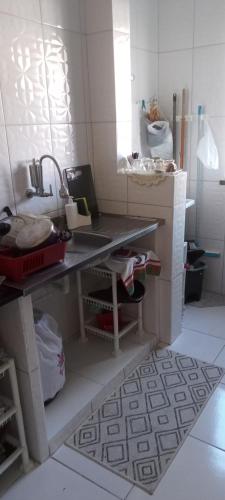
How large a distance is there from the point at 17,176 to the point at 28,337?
2.42 ft

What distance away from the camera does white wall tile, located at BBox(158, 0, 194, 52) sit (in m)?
2.40

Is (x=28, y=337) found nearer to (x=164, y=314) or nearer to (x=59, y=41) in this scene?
(x=164, y=314)

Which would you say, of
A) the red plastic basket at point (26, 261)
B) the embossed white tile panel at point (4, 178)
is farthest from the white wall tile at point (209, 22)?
the red plastic basket at point (26, 261)

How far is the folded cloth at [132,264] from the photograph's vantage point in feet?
5.78

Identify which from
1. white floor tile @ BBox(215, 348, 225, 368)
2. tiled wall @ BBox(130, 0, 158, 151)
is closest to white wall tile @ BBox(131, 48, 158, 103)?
tiled wall @ BBox(130, 0, 158, 151)

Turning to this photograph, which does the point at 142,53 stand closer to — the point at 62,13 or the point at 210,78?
the point at 210,78

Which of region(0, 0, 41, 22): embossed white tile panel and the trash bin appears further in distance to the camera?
the trash bin

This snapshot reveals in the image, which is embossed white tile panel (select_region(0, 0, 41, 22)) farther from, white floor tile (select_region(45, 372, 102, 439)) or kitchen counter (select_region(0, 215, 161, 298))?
white floor tile (select_region(45, 372, 102, 439))

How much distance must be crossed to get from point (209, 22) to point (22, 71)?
4.53 ft

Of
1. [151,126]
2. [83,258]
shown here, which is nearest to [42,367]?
[83,258]

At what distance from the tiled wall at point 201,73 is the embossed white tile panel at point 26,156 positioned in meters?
1.17

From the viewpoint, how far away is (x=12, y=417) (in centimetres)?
145

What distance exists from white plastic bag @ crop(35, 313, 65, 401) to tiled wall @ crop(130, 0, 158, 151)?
1.34m

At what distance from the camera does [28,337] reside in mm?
1284
